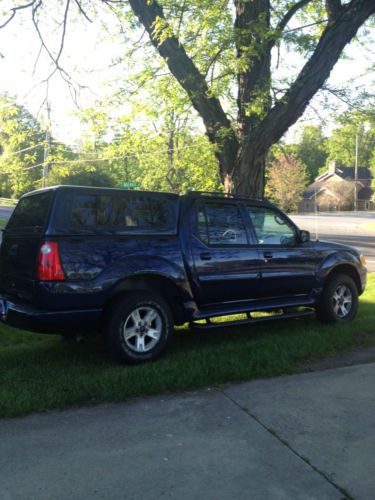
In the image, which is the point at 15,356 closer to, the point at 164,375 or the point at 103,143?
the point at 164,375

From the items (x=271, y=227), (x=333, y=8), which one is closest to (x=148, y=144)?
(x=333, y=8)

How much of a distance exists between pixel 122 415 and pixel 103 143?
8822 mm

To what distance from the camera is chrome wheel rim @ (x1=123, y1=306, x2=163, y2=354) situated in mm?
4793

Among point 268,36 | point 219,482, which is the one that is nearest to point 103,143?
point 268,36

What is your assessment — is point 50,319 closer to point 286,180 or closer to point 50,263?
point 50,263

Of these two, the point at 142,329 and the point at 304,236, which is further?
the point at 304,236

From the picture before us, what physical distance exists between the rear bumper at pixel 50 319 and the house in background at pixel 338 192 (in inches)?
2817

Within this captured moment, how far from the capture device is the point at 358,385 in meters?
4.44

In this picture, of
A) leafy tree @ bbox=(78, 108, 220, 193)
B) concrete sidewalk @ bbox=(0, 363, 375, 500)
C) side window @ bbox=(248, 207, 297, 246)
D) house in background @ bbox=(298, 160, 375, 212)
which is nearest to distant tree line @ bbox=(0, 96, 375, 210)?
leafy tree @ bbox=(78, 108, 220, 193)

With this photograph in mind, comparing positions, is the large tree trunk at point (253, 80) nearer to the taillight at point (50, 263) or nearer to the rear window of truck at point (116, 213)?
the rear window of truck at point (116, 213)

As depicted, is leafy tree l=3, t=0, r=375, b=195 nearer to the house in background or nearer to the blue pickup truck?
the blue pickup truck

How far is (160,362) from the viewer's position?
4812 millimetres

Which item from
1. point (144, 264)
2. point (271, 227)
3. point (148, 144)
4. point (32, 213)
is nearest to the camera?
point (144, 264)

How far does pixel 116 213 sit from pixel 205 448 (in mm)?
2632
